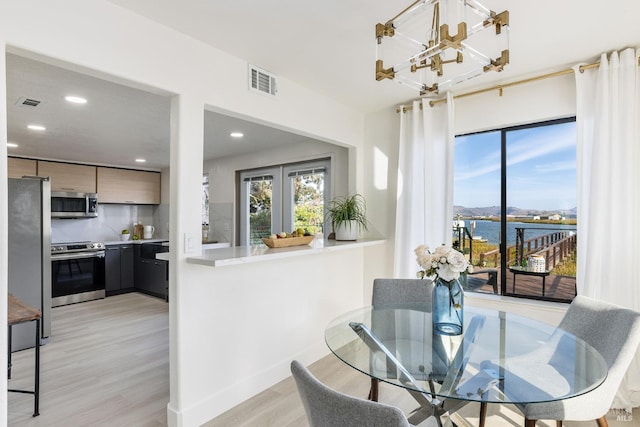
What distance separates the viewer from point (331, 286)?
3.28 meters

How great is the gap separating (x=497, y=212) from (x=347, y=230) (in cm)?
137

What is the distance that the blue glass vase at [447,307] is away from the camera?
5.91 ft

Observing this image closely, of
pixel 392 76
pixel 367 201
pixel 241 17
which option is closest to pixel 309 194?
pixel 367 201

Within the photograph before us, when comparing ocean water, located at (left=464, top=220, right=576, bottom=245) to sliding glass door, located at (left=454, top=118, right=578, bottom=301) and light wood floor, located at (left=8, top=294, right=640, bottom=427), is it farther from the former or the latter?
light wood floor, located at (left=8, top=294, right=640, bottom=427)

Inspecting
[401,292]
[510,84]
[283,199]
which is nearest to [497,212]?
[510,84]

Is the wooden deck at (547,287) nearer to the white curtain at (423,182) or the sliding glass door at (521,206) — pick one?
the sliding glass door at (521,206)

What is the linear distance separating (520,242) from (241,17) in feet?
9.08

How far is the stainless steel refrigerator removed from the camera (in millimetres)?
3434

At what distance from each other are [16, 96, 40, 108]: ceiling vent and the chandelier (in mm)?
2911

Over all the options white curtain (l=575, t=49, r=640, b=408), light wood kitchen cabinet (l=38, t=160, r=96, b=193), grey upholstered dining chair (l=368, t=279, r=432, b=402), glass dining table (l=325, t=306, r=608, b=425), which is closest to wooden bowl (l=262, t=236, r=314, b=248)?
grey upholstered dining chair (l=368, t=279, r=432, b=402)

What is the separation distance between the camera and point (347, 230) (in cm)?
331

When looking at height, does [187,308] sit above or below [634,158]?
below

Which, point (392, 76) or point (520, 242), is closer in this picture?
point (392, 76)

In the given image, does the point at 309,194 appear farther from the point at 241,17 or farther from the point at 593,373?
the point at 593,373
